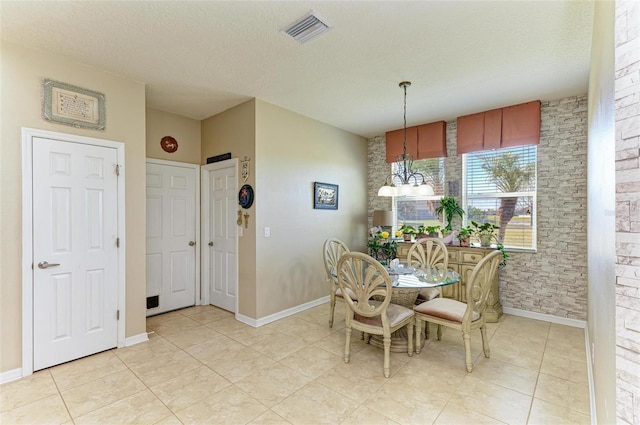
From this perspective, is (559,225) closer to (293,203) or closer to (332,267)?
(332,267)

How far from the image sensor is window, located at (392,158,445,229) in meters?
4.71

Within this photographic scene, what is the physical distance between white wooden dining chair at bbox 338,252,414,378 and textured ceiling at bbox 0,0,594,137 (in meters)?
1.81

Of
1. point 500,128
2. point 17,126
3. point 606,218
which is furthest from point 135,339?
point 500,128

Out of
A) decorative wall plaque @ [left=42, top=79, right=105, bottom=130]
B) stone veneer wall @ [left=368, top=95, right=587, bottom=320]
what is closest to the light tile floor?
stone veneer wall @ [left=368, top=95, right=587, bottom=320]

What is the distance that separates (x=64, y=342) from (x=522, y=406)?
3.84 meters

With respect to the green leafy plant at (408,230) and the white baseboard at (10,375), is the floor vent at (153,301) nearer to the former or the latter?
the white baseboard at (10,375)

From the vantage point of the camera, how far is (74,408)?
209cm

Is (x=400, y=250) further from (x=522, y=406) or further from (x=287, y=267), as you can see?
(x=522, y=406)

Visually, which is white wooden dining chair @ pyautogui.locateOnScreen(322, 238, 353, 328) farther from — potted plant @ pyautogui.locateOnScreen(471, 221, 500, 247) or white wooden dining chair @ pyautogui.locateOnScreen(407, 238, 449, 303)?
potted plant @ pyautogui.locateOnScreen(471, 221, 500, 247)

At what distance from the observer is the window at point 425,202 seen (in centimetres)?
471

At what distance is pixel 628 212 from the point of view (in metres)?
0.88

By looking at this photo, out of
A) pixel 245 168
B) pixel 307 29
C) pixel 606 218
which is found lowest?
pixel 606 218

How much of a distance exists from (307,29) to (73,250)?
2871 mm

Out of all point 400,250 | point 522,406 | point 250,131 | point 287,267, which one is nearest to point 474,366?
point 522,406
